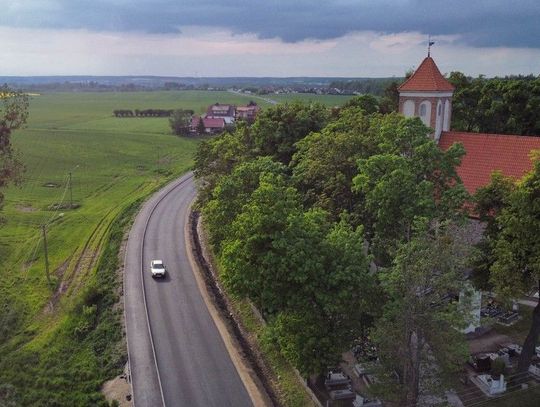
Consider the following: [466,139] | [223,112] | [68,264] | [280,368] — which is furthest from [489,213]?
[223,112]

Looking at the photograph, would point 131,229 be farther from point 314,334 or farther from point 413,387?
point 413,387

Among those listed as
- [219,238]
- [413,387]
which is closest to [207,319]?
[219,238]

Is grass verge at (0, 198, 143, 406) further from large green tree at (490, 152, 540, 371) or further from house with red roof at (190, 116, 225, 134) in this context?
house with red roof at (190, 116, 225, 134)

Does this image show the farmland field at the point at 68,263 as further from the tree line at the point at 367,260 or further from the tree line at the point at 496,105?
the tree line at the point at 496,105

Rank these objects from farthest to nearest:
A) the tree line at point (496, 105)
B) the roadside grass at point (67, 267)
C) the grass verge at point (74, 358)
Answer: the tree line at point (496, 105)
the roadside grass at point (67, 267)
the grass verge at point (74, 358)

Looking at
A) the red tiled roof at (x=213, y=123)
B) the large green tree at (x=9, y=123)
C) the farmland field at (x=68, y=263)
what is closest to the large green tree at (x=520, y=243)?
the farmland field at (x=68, y=263)

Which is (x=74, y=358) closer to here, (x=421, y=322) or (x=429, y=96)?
(x=421, y=322)
